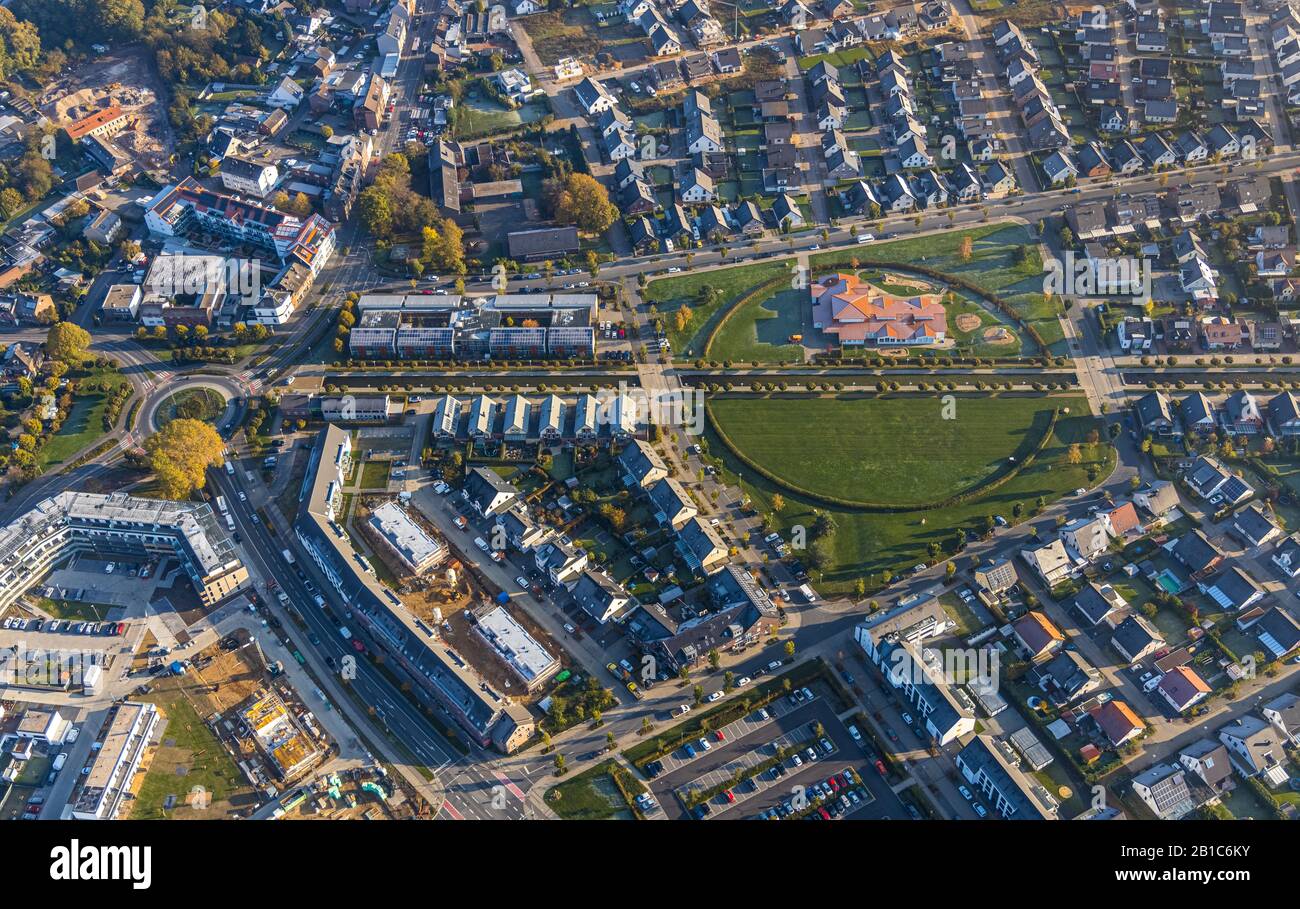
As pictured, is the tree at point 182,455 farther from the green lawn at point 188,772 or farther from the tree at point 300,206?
the tree at point 300,206

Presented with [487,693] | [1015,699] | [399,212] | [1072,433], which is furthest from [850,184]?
[487,693]

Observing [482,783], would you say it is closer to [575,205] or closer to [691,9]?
[575,205]

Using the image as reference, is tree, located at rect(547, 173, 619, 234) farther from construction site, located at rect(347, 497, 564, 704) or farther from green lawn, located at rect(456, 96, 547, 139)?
construction site, located at rect(347, 497, 564, 704)

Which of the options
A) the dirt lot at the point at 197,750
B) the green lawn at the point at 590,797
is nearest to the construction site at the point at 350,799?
the dirt lot at the point at 197,750

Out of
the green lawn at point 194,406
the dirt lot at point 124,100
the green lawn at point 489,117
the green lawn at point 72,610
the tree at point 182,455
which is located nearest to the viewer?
the green lawn at point 72,610

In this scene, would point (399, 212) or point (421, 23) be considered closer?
point (399, 212)

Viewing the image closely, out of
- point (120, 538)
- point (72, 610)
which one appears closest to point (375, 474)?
point (120, 538)

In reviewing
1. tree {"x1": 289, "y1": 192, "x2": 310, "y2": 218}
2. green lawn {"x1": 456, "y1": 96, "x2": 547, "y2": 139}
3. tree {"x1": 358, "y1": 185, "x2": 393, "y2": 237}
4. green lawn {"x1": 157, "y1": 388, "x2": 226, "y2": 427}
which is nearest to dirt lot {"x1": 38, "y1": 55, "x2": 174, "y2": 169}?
tree {"x1": 289, "y1": 192, "x2": 310, "y2": 218}

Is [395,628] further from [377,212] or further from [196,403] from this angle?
[377,212]
